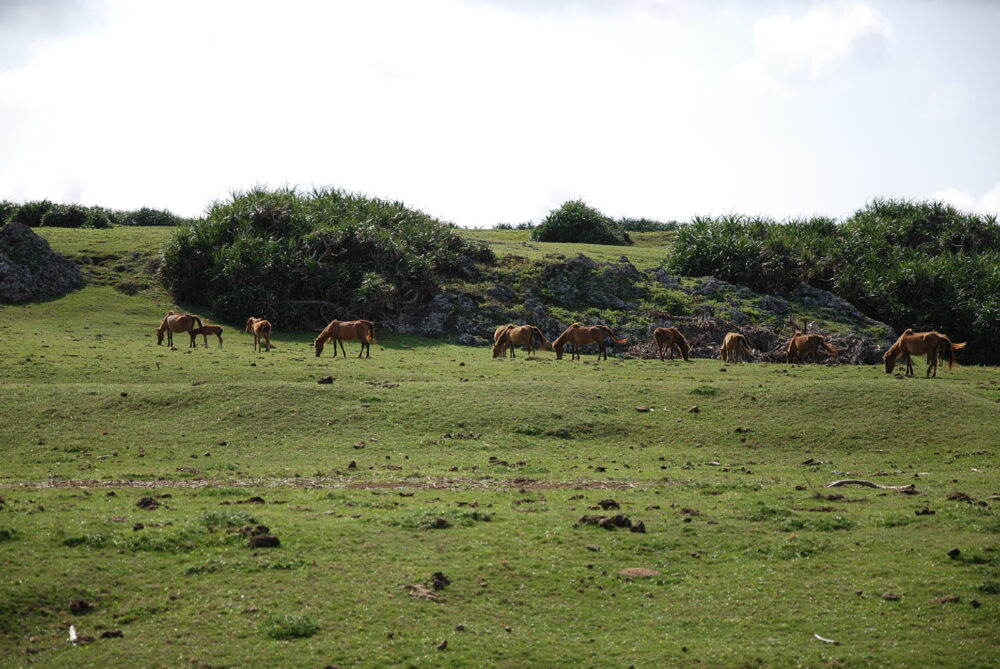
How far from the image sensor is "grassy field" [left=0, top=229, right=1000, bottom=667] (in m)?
10.2

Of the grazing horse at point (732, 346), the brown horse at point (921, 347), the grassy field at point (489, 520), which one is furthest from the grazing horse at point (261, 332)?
the brown horse at point (921, 347)

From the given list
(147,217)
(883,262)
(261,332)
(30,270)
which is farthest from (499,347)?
(147,217)

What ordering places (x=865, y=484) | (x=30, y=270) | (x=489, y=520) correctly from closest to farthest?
(x=489, y=520) < (x=865, y=484) < (x=30, y=270)

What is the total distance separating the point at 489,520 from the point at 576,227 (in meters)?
51.2

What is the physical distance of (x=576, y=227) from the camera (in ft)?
209

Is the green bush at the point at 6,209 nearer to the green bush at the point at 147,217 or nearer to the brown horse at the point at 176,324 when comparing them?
the green bush at the point at 147,217

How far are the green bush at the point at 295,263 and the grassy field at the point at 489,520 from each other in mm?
12967

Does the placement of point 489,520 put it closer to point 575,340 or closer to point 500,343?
point 575,340

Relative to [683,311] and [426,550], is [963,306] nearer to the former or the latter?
[683,311]

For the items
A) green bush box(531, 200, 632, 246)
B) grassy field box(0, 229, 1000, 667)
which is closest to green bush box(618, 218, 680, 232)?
green bush box(531, 200, 632, 246)

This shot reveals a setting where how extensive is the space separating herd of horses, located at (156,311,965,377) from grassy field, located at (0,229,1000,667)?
399cm

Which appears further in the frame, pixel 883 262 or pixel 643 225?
pixel 643 225

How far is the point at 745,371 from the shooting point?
101 feet

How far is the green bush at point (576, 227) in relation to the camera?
63656 millimetres
